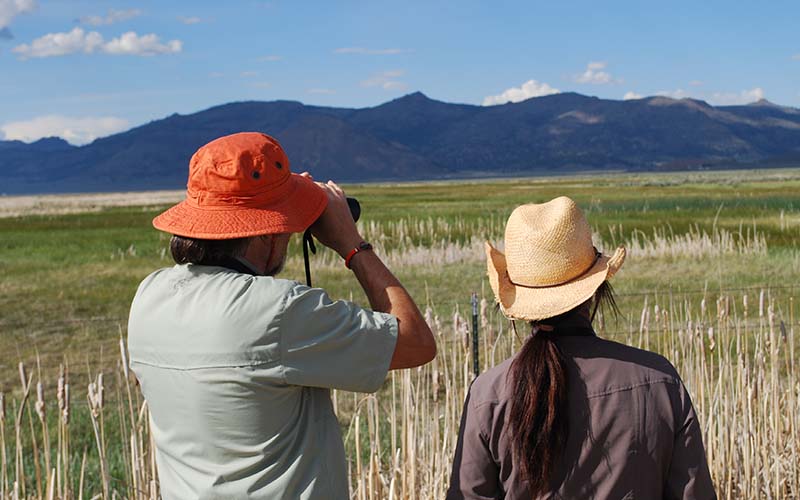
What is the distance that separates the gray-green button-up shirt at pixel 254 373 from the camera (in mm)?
2100

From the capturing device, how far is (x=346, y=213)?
243 centimetres

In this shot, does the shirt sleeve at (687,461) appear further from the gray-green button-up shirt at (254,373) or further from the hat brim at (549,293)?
the gray-green button-up shirt at (254,373)

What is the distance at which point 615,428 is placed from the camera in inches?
90.2

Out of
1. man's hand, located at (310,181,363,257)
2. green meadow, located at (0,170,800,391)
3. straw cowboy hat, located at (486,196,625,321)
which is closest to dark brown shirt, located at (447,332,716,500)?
straw cowboy hat, located at (486,196,625,321)

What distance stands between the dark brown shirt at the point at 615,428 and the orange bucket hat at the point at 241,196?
0.66 meters

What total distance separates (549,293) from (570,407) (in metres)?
0.29

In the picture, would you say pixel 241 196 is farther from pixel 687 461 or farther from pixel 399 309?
pixel 687 461

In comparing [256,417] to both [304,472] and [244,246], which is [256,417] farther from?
[244,246]

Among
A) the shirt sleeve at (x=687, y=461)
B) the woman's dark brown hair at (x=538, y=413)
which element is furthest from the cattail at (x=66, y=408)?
the shirt sleeve at (x=687, y=461)

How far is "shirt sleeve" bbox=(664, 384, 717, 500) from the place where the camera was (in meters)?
2.32

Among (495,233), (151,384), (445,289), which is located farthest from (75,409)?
(495,233)

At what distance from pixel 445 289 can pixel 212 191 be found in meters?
14.4

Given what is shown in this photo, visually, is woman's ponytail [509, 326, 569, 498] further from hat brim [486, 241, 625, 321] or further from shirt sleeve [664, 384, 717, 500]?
shirt sleeve [664, 384, 717, 500]

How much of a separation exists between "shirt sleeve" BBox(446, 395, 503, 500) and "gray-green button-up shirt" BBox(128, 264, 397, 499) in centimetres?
33
